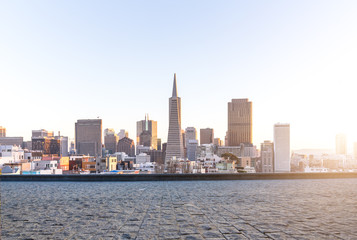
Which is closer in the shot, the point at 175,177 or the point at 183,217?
the point at 183,217

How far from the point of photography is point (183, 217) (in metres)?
8.28

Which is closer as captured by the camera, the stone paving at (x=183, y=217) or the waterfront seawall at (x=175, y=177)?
the stone paving at (x=183, y=217)

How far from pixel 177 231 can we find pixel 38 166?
9700 centimetres

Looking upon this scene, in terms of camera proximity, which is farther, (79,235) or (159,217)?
(159,217)

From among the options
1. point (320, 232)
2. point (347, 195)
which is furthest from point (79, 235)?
point (347, 195)

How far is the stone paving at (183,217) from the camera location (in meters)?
6.66

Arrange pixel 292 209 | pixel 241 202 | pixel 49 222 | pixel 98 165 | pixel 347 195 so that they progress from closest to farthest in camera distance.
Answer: pixel 49 222 < pixel 292 209 < pixel 241 202 < pixel 347 195 < pixel 98 165

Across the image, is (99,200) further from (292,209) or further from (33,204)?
(292,209)

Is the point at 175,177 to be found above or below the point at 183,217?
below

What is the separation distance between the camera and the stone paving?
6656 millimetres

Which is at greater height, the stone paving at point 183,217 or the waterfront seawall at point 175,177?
the stone paving at point 183,217

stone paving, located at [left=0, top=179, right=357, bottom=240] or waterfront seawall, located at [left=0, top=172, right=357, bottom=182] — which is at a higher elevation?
stone paving, located at [left=0, top=179, right=357, bottom=240]

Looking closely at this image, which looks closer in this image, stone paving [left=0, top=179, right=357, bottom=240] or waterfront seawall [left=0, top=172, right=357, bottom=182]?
stone paving [left=0, top=179, right=357, bottom=240]

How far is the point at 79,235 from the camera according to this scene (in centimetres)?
659
